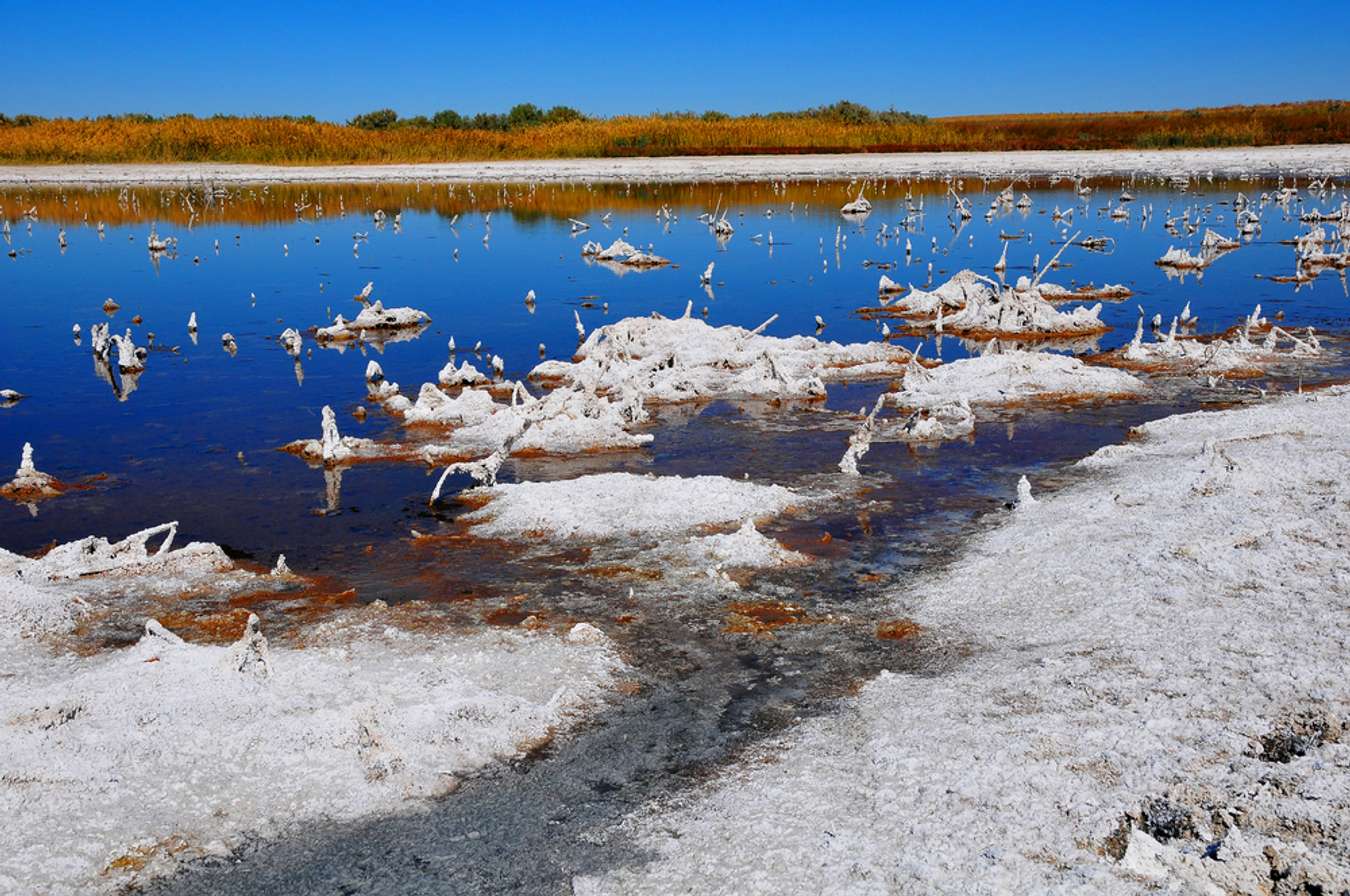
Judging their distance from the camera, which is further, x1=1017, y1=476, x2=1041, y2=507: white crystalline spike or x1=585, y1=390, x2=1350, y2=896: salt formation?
x1=1017, y1=476, x2=1041, y2=507: white crystalline spike

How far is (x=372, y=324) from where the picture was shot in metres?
26.9

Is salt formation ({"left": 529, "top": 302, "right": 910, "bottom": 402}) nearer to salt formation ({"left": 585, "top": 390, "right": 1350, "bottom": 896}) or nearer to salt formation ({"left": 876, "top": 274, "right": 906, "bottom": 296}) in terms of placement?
salt formation ({"left": 876, "top": 274, "right": 906, "bottom": 296})

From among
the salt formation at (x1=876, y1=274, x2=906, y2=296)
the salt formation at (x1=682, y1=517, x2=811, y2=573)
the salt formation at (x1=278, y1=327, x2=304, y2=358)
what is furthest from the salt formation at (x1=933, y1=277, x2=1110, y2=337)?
the salt formation at (x1=682, y1=517, x2=811, y2=573)

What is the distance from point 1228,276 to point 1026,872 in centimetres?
3121

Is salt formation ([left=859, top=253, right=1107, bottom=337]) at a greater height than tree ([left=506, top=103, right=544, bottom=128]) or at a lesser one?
lesser

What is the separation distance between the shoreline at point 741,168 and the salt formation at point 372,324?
50224 millimetres

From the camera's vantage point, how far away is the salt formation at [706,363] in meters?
19.7

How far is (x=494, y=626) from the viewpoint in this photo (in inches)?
381

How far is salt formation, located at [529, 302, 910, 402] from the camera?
19656 mm

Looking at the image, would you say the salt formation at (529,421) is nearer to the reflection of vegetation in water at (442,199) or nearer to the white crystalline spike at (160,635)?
the white crystalline spike at (160,635)

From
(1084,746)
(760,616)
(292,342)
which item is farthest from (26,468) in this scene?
(1084,746)

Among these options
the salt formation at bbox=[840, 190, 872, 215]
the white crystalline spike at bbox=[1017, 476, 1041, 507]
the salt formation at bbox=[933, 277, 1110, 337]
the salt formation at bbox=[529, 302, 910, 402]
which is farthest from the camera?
the salt formation at bbox=[840, 190, 872, 215]

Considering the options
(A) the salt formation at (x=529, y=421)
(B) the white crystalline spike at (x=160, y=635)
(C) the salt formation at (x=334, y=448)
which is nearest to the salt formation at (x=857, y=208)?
(A) the salt formation at (x=529, y=421)

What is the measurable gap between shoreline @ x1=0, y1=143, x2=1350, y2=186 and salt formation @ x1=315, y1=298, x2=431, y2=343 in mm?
50224
